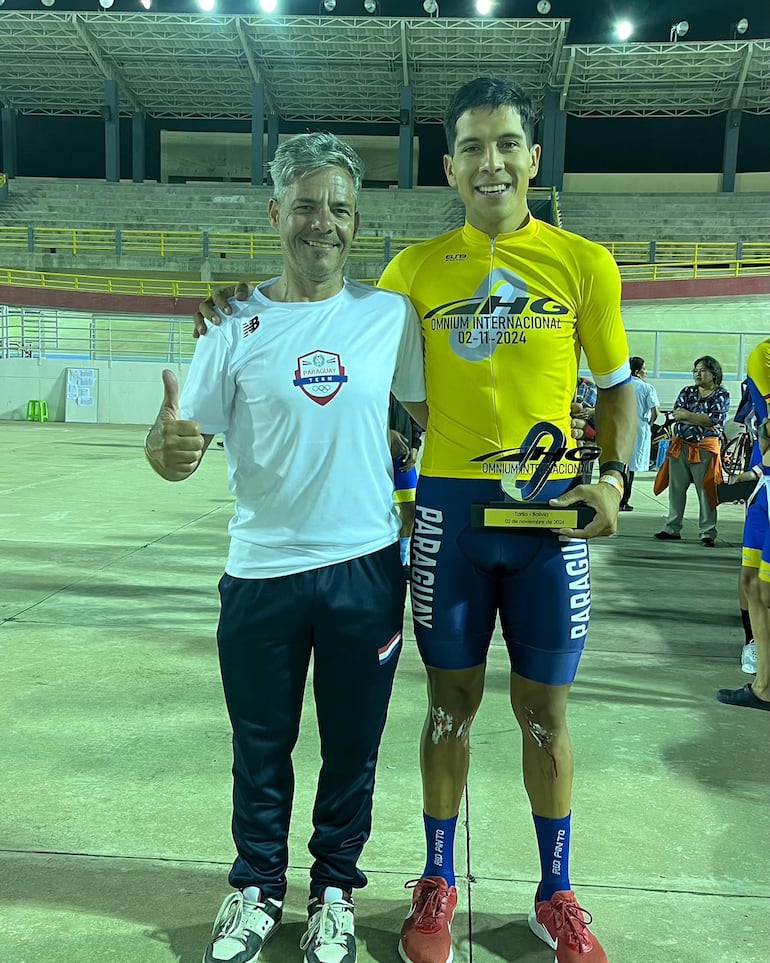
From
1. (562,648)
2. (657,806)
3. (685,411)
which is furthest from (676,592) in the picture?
(562,648)

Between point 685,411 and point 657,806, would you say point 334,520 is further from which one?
point 685,411

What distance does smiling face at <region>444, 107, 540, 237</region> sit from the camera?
2.21 m

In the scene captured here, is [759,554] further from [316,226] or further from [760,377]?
[316,226]

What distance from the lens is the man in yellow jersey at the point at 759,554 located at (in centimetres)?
398

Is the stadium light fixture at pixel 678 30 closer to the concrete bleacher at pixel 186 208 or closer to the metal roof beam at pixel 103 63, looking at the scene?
the concrete bleacher at pixel 186 208

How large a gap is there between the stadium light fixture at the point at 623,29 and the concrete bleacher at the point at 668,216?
5.48 meters

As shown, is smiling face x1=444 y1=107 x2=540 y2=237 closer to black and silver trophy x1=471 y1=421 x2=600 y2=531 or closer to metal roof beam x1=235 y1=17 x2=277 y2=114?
black and silver trophy x1=471 y1=421 x2=600 y2=531

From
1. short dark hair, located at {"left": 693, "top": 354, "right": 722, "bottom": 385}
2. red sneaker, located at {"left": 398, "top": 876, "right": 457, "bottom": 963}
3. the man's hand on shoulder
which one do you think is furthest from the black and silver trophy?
short dark hair, located at {"left": 693, "top": 354, "right": 722, "bottom": 385}

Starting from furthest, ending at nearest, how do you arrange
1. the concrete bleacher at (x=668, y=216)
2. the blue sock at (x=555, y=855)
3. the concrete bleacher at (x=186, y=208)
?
1. the concrete bleacher at (x=186, y=208)
2. the concrete bleacher at (x=668, y=216)
3. the blue sock at (x=555, y=855)

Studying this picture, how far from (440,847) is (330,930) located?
1.15 ft

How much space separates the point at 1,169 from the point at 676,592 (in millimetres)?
36357

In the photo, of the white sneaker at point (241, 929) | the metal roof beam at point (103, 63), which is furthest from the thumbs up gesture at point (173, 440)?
the metal roof beam at point (103, 63)

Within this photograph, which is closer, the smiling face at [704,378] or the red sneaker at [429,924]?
the red sneaker at [429,924]

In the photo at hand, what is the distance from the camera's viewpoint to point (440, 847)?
235 centimetres
